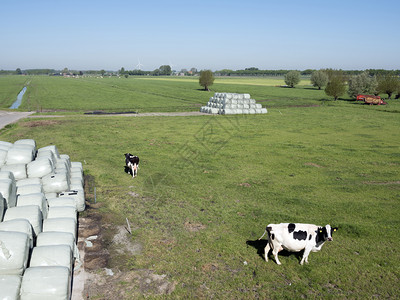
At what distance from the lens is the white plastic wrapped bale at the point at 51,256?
8070 mm

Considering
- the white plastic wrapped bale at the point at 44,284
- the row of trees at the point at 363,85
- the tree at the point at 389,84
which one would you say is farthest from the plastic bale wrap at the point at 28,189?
the tree at the point at 389,84

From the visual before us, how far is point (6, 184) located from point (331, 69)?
4955 inches

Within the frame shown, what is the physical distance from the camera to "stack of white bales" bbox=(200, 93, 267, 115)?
4797 centimetres

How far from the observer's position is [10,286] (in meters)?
7.02

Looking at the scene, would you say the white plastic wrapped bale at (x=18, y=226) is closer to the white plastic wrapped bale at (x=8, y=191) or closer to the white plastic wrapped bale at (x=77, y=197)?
the white plastic wrapped bale at (x=8, y=191)

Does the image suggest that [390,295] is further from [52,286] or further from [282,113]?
[282,113]

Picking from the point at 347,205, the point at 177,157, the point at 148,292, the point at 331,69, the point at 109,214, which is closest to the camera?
the point at 148,292

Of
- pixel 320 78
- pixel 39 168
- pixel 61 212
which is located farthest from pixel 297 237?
pixel 320 78

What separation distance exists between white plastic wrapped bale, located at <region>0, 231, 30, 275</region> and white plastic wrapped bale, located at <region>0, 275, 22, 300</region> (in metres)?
0.23

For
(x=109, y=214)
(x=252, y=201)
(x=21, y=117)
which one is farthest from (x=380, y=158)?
(x=21, y=117)

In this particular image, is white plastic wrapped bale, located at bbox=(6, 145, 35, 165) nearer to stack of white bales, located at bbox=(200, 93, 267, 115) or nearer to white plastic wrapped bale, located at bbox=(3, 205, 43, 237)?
white plastic wrapped bale, located at bbox=(3, 205, 43, 237)

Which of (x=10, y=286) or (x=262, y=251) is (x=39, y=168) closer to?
(x=10, y=286)

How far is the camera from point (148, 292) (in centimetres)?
848

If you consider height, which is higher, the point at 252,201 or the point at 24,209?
the point at 24,209
